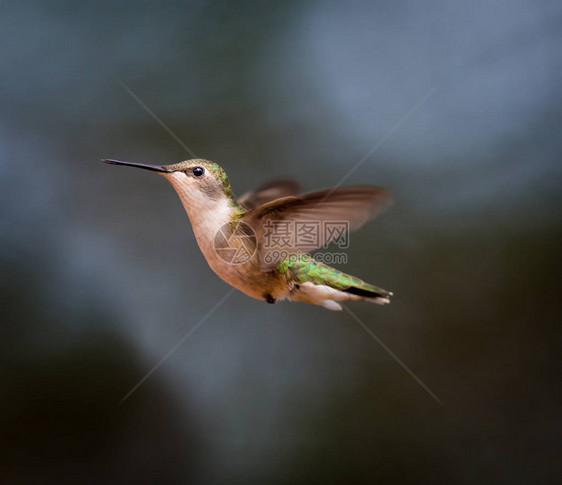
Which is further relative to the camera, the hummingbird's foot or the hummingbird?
the hummingbird's foot

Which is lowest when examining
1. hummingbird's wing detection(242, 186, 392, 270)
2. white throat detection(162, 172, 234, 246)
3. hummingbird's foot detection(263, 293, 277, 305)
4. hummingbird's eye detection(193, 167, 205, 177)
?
hummingbird's foot detection(263, 293, 277, 305)

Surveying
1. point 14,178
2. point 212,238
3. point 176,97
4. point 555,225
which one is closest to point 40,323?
point 14,178

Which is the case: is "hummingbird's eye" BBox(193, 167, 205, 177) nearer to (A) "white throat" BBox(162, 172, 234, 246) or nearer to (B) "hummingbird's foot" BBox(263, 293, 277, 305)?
(A) "white throat" BBox(162, 172, 234, 246)

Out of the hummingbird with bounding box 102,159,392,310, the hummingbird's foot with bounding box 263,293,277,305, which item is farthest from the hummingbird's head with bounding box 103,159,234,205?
the hummingbird's foot with bounding box 263,293,277,305

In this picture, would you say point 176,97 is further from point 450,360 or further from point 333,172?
point 450,360

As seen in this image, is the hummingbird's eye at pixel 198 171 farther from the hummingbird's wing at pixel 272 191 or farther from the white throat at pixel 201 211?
the hummingbird's wing at pixel 272 191

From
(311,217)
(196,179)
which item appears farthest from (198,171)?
(311,217)

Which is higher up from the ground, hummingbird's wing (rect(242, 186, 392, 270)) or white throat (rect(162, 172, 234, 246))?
hummingbird's wing (rect(242, 186, 392, 270))

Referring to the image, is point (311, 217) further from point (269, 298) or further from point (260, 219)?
point (269, 298)
